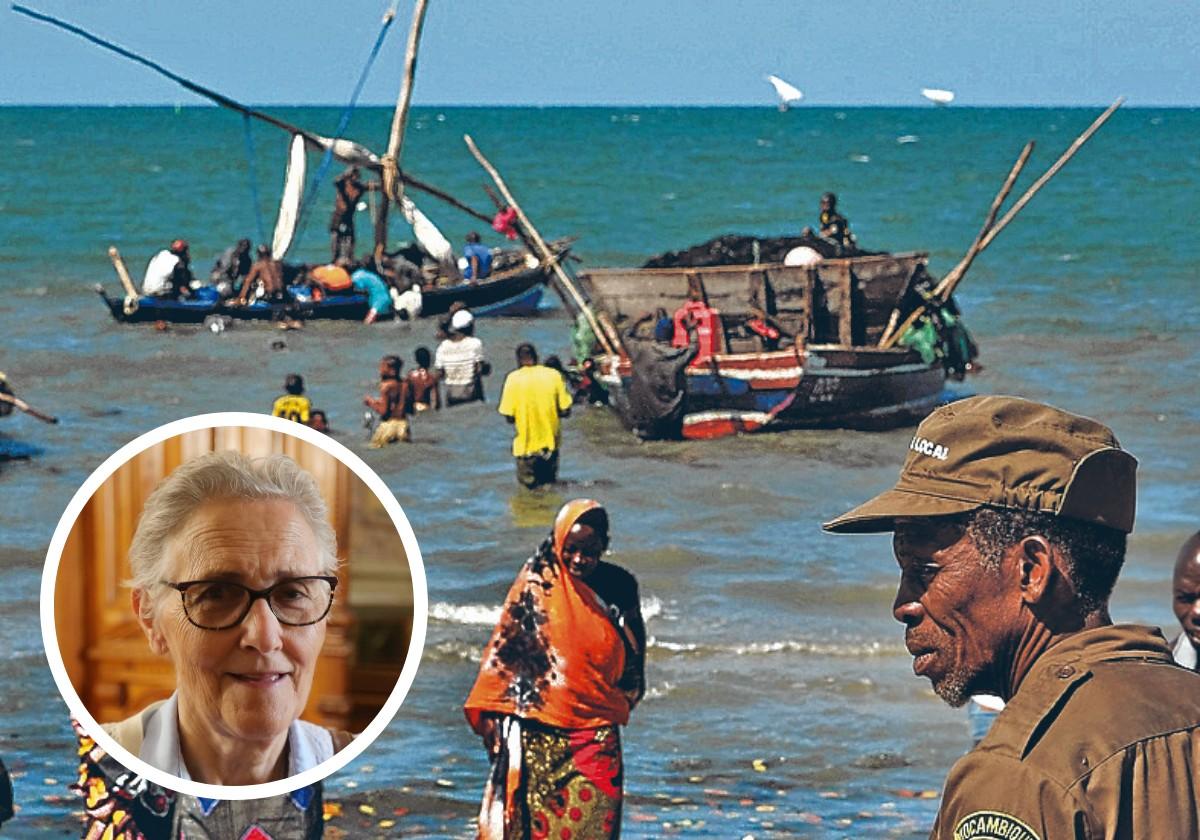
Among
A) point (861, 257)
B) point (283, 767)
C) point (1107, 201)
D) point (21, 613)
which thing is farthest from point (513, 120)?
point (283, 767)

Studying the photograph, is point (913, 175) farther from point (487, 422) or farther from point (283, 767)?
point (283, 767)

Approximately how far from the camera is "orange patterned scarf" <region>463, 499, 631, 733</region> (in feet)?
20.4

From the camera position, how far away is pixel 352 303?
92.9ft

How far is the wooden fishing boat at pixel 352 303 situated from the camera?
2797 centimetres

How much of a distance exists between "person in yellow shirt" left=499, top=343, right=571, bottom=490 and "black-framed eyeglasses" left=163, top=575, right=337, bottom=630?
11.4m

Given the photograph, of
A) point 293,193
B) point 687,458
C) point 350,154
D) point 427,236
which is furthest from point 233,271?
point 687,458

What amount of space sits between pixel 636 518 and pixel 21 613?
614 cm

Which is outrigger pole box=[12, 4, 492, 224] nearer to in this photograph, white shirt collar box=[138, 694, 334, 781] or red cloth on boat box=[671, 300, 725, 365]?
red cloth on boat box=[671, 300, 725, 365]

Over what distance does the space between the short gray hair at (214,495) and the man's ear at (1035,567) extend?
926 millimetres

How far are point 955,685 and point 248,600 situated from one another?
36.7 inches

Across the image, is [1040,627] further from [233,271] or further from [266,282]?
[233,271]

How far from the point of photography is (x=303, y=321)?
2806 centimetres

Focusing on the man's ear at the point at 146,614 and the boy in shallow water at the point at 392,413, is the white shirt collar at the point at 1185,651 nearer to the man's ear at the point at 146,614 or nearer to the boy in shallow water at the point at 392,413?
the man's ear at the point at 146,614

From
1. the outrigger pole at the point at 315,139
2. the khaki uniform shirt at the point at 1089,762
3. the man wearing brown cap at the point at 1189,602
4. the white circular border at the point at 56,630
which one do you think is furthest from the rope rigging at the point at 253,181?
the khaki uniform shirt at the point at 1089,762
